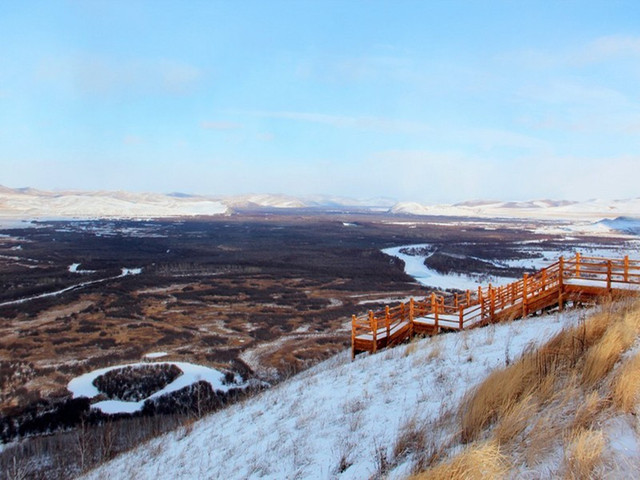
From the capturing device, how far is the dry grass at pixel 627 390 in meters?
4.28

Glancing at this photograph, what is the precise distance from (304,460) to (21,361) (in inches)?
962

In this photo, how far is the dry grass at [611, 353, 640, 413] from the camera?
4.28 m

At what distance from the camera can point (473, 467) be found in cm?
367

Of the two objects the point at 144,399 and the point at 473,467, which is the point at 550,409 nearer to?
the point at 473,467

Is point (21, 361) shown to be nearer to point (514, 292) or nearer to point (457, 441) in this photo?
point (514, 292)

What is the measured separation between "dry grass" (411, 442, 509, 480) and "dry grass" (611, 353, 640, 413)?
1.32 meters

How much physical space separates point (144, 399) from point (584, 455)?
19.3m

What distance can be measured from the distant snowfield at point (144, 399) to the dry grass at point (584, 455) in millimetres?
18346

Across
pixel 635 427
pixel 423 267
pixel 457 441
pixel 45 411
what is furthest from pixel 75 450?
pixel 423 267

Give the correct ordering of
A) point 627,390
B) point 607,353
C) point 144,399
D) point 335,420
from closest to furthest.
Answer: point 627,390
point 607,353
point 335,420
point 144,399

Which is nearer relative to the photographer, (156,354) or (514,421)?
(514,421)

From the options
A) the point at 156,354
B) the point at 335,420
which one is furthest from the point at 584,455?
the point at 156,354

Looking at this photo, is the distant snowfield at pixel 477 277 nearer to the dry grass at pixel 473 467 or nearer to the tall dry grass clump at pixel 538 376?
the tall dry grass clump at pixel 538 376

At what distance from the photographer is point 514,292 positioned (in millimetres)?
14547
